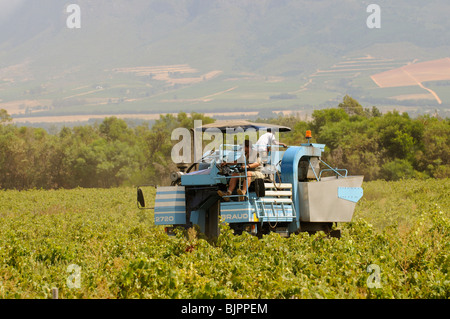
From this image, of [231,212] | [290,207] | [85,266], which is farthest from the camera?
[290,207]

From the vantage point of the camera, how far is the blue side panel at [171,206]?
14.7 metres

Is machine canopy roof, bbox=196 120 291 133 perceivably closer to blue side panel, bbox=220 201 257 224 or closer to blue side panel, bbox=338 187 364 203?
blue side panel, bbox=220 201 257 224

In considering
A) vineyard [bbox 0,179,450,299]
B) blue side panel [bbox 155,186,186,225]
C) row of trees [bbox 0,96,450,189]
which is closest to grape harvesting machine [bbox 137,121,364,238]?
blue side panel [bbox 155,186,186,225]

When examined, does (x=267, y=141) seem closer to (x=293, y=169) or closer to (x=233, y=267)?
(x=293, y=169)

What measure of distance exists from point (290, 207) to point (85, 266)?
4.98 metres

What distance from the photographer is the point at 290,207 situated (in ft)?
47.9

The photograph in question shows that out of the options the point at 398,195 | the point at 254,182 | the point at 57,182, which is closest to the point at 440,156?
the point at 398,195

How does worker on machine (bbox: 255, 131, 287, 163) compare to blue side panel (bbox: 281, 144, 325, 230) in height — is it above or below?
above

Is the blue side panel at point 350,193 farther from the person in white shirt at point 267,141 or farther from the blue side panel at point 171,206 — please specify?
the blue side panel at point 171,206

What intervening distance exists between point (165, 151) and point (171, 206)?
66.9 metres

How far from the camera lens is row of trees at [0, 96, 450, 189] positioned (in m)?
62.6

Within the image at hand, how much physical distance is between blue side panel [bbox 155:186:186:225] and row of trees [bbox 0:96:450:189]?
47351 millimetres

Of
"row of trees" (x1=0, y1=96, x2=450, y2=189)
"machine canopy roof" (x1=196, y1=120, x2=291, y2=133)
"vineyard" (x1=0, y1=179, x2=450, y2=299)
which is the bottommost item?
"row of trees" (x1=0, y1=96, x2=450, y2=189)
